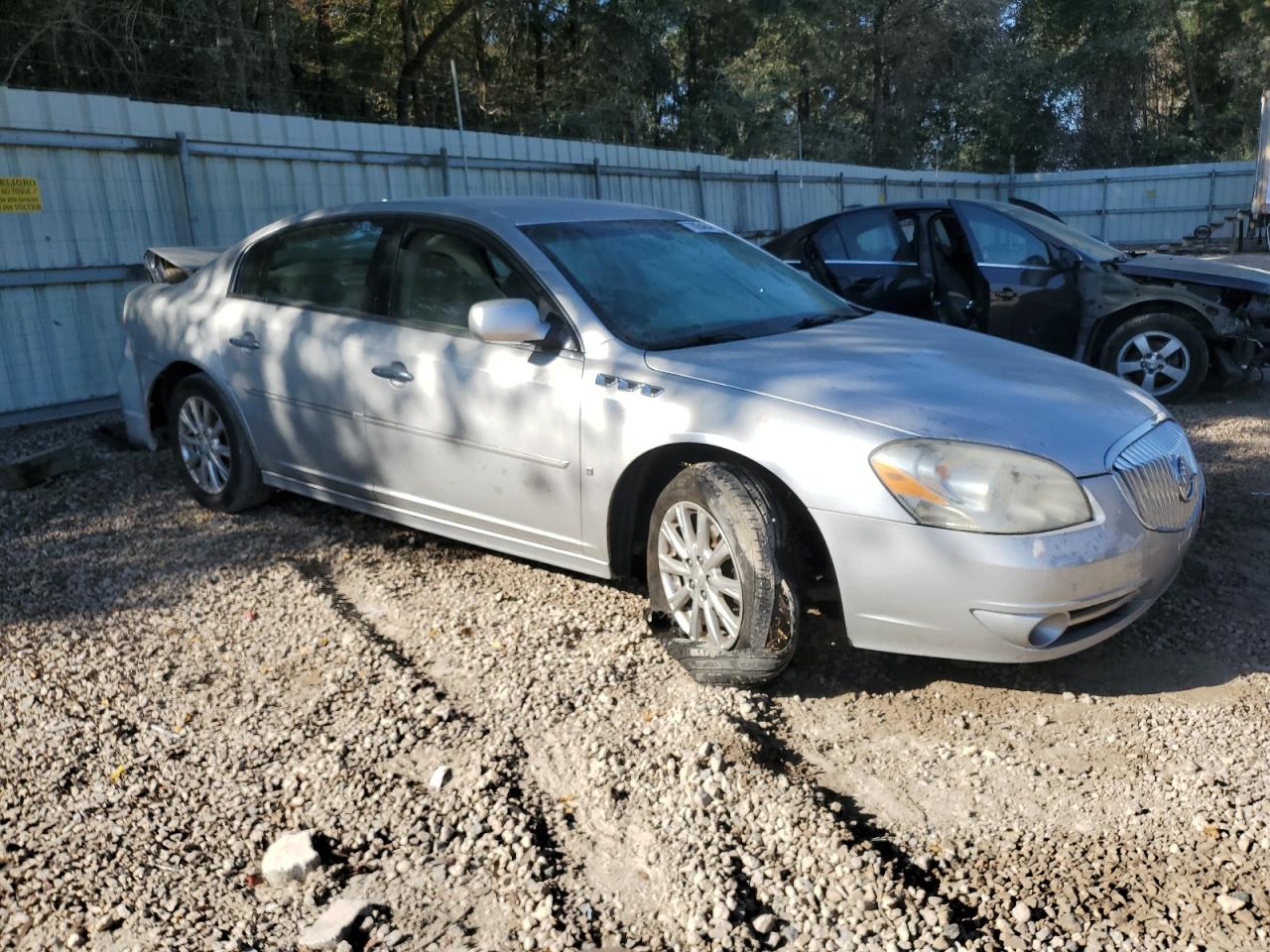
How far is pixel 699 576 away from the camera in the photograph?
3.84 meters

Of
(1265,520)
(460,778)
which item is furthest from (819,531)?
(1265,520)

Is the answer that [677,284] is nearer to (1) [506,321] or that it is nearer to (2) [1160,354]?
(1) [506,321]

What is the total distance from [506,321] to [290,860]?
1992 mm

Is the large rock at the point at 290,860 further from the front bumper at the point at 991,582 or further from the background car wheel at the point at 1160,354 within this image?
the background car wheel at the point at 1160,354

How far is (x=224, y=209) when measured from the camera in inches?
352

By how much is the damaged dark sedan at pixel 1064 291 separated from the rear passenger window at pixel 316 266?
175 inches

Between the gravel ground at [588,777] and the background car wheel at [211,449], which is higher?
the background car wheel at [211,449]

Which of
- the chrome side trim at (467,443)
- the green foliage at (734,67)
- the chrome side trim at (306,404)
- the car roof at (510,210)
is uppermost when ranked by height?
the green foliage at (734,67)

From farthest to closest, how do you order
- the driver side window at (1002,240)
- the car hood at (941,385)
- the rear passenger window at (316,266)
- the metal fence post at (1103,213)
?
the metal fence post at (1103,213), the driver side window at (1002,240), the rear passenger window at (316,266), the car hood at (941,385)

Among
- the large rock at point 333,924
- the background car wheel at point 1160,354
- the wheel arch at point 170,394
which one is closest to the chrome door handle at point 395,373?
the wheel arch at point 170,394

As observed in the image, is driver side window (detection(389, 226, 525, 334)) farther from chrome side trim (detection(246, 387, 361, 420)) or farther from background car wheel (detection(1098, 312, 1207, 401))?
background car wheel (detection(1098, 312, 1207, 401))

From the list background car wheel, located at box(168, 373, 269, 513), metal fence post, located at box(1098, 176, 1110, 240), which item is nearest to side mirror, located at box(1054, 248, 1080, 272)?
background car wheel, located at box(168, 373, 269, 513)

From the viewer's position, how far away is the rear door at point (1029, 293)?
8.00m

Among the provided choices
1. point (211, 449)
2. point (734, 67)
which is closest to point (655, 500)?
point (211, 449)
